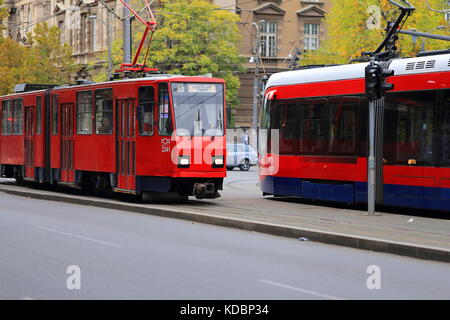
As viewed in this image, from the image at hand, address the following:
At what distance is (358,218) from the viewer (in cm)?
1858

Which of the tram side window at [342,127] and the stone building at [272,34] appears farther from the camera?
the stone building at [272,34]

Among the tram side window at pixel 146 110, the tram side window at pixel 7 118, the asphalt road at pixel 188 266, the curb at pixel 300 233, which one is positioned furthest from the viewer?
the tram side window at pixel 7 118

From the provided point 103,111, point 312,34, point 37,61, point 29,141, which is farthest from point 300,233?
point 312,34

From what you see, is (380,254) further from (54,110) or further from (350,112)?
(54,110)

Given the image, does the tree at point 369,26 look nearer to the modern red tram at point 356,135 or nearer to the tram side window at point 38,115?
the tram side window at point 38,115

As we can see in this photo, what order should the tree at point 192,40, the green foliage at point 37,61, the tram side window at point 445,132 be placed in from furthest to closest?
the green foliage at point 37,61
the tree at point 192,40
the tram side window at point 445,132

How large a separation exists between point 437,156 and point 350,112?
314 cm

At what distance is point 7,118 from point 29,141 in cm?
255

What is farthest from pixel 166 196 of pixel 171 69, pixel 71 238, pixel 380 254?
pixel 171 69

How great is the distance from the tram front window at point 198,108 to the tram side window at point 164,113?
17 centimetres

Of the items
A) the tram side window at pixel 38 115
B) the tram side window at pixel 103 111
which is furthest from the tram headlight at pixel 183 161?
the tram side window at pixel 38 115

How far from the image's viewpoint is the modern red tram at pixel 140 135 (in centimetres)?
2172

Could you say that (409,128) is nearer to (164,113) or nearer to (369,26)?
(164,113)

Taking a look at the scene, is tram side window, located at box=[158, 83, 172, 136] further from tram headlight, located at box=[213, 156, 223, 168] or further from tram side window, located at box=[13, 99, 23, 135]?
tram side window, located at box=[13, 99, 23, 135]
